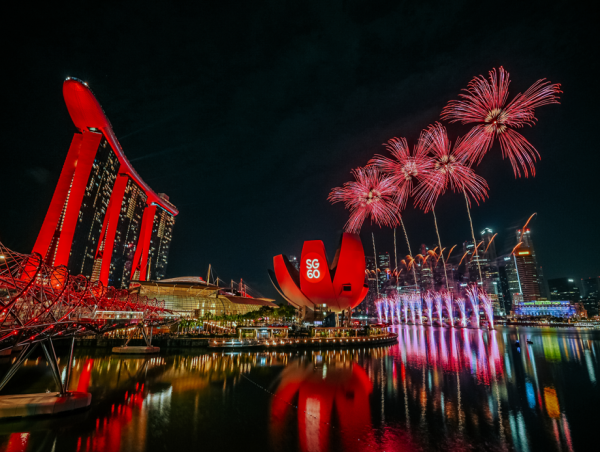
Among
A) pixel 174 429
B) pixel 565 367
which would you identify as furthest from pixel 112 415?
pixel 565 367

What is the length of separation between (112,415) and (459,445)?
32.1 feet

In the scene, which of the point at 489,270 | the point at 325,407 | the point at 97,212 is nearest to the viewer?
the point at 325,407

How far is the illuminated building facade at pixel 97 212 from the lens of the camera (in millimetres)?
31406

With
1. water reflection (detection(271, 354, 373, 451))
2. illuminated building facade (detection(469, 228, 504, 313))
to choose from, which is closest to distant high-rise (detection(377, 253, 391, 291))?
illuminated building facade (detection(469, 228, 504, 313))

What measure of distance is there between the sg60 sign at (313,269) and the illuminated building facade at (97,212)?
21.4 meters

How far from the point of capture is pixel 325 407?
31.8 ft

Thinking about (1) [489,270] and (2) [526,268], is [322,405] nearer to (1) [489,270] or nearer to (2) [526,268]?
(1) [489,270]

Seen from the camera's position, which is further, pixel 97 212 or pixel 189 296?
pixel 97 212

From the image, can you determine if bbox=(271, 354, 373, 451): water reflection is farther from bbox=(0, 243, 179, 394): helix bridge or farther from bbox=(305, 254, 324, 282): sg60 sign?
bbox=(305, 254, 324, 282): sg60 sign

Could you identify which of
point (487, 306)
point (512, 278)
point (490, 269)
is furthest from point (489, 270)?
point (487, 306)

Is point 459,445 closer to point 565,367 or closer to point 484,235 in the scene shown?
point 565,367

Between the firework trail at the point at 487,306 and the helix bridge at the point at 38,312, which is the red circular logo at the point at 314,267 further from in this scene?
the firework trail at the point at 487,306

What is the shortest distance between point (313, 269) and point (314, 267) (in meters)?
0.26

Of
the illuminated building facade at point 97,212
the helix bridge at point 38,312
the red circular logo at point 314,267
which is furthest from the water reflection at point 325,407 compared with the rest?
the red circular logo at point 314,267
